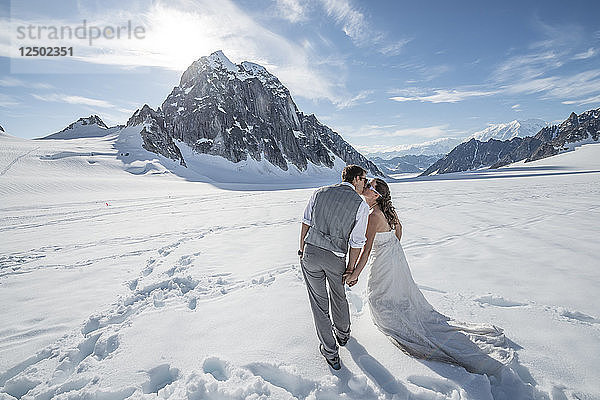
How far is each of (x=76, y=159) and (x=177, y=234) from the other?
4137 cm

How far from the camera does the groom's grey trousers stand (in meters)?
3.38

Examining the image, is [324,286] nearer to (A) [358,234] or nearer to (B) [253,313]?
(A) [358,234]

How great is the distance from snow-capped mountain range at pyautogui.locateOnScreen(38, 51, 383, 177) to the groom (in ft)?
236

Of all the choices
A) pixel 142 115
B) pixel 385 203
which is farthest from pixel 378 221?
pixel 142 115

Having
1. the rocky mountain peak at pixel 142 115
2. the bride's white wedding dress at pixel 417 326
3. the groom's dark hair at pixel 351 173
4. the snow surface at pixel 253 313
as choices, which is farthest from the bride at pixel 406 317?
the rocky mountain peak at pixel 142 115

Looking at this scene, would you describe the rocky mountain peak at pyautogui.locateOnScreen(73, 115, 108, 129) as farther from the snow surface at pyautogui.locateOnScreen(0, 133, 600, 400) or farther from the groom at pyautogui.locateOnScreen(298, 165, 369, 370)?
the groom at pyautogui.locateOnScreen(298, 165, 369, 370)

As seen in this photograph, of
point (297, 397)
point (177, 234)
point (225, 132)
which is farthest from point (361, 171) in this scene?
point (225, 132)

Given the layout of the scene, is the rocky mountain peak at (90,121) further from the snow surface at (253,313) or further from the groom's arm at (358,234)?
the groom's arm at (358,234)

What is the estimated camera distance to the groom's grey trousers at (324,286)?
11.1 ft

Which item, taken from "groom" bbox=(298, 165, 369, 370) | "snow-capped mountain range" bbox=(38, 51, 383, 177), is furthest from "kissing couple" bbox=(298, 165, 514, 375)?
"snow-capped mountain range" bbox=(38, 51, 383, 177)

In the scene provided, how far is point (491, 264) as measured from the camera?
6.58 m

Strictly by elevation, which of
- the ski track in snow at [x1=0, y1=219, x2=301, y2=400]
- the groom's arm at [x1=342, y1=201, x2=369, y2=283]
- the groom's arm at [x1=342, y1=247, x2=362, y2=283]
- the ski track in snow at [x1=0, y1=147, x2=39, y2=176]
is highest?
the ski track in snow at [x1=0, y1=147, x2=39, y2=176]

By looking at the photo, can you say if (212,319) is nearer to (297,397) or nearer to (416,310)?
(297,397)

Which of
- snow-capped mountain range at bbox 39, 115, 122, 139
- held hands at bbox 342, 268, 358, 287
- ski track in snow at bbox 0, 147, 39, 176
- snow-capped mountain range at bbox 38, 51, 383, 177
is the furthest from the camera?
snow-capped mountain range at bbox 39, 115, 122, 139
